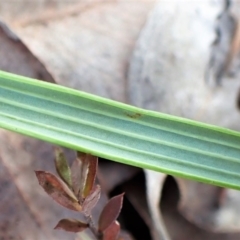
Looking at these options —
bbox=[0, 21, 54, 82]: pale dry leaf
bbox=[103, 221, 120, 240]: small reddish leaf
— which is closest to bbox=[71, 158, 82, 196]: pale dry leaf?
bbox=[103, 221, 120, 240]: small reddish leaf

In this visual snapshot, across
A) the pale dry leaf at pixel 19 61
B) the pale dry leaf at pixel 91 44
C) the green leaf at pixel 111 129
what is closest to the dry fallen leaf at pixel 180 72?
the pale dry leaf at pixel 91 44

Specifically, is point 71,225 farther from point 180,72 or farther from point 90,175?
point 180,72

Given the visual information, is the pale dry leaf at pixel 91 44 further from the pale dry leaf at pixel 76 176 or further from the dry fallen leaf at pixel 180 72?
the pale dry leaf at pixel 76 176

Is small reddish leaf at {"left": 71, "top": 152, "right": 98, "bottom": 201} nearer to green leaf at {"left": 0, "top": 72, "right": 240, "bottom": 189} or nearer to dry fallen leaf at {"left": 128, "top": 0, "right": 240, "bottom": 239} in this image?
green leaf at {"left": 0, "top": 72, "right": 240, "bottom": 189}

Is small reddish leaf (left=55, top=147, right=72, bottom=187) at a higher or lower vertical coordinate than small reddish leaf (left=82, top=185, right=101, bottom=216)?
higher

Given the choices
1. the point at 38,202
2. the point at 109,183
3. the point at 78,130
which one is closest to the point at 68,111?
the point at 78,130

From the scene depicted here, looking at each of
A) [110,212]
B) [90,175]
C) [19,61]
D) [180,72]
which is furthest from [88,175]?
[180,72]

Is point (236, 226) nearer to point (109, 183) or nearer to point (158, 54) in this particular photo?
point (109, 183)
